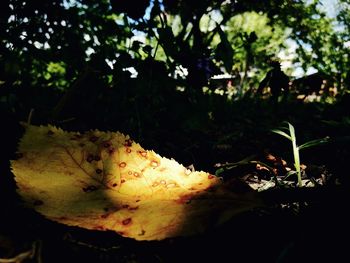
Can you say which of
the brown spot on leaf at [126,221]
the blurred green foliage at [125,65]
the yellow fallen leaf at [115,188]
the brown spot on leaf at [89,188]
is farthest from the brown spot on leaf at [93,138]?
the blurred green foliage at [125,65]

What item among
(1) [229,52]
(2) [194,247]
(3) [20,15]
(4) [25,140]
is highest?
(3) [20,15]

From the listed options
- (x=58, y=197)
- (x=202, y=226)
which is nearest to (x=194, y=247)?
(x=202, y=226)

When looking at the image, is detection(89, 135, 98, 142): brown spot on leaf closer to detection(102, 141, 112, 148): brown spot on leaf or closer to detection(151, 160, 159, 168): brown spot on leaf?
detection(102, 141, 112, 148): brown spot on leaf

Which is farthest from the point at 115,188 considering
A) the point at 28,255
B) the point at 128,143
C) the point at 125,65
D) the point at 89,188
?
the point at 125,65

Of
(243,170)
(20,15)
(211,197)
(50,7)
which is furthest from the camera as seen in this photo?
Answer: (50,7)

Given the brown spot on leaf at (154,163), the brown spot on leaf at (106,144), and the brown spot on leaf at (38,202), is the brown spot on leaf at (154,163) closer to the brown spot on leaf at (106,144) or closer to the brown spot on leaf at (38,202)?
Result: the brown spot on leaf at (106,144)

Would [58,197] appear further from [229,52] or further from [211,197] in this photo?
[229,52]

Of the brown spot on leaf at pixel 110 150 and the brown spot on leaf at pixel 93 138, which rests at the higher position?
the brown spot on leaf at pixel 93 138

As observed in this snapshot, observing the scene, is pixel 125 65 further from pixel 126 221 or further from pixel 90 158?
pixel 126 221
